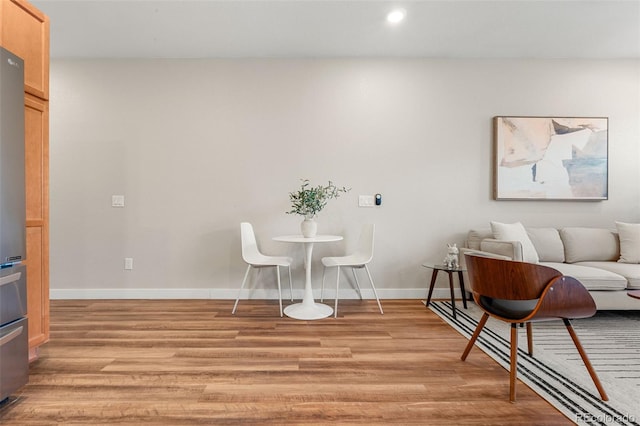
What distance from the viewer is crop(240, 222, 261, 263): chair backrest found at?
10.2 ft

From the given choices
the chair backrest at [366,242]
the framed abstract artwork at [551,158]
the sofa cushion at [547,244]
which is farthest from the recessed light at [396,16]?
the sofa cushion at [547,244]

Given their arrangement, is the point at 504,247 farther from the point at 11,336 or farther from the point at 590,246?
the point at 11,336

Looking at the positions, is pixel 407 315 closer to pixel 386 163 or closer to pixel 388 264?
pixel 388 264

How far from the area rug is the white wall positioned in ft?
3.55

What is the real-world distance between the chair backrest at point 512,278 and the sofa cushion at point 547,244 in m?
1.92

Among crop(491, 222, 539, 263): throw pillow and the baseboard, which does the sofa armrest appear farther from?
the baseboard

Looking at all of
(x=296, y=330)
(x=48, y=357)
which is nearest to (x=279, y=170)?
(x=296, y=330)

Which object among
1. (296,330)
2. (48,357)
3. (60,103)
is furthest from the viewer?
(60,103)

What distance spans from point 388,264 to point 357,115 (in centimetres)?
169

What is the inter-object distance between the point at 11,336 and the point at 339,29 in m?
3.20

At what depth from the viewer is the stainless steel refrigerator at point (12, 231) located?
1.53 metres

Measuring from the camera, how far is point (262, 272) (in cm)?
348

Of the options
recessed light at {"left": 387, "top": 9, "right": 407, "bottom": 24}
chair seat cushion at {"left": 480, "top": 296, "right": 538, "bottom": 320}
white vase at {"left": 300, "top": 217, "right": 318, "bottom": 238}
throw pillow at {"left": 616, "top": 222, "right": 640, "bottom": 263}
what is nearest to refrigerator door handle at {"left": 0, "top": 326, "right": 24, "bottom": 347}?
white vase at {"left": 300, "top": 217, "right": 318, "bottom": 238}

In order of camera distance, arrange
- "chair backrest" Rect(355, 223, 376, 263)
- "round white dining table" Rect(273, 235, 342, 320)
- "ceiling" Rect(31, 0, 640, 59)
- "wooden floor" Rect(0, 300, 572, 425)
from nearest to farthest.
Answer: "wooden floor" Rect(0, 300, 572, 425) → "ceiling" Rect(31, 0, 640, 59) → "round white dining table" Rect(273, 235, 342, 320) → "chair backrest" Rect(355, 223, 376, 263)
